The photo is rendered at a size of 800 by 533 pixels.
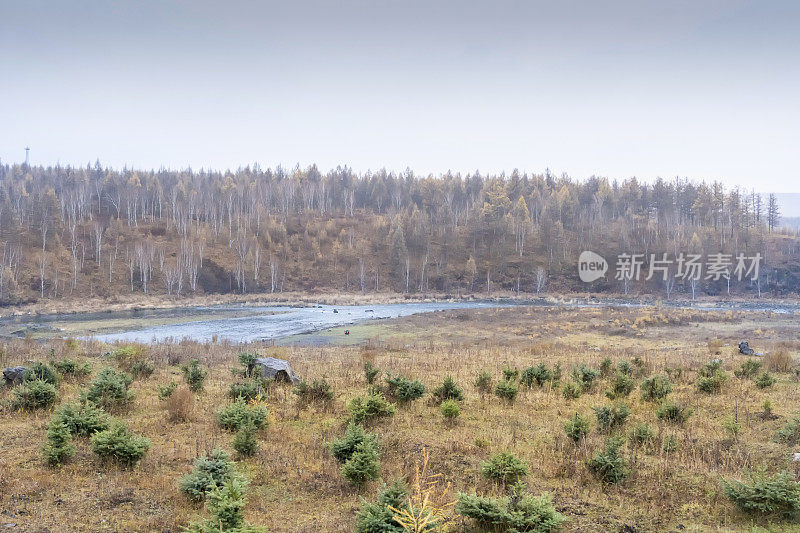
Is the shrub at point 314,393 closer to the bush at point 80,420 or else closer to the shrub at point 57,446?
the bush at point 80,420

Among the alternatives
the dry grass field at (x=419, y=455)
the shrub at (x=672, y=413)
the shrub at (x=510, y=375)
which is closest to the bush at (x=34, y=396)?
the dry grass field at (x=419, y=455)

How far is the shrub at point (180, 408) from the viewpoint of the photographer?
492 inches

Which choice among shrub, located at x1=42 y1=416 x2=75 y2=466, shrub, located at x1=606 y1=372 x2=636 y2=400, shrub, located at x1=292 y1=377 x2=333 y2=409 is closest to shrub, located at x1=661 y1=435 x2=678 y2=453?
shrub, located at x1=606 y1=372 x2=636 y2=400

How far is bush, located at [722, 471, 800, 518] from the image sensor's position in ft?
23.4

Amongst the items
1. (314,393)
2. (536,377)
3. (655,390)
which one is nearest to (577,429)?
(655,390)

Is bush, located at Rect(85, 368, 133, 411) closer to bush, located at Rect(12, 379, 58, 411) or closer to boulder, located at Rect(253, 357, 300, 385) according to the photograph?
bush, located at Rect(12, 379, 58, 411)

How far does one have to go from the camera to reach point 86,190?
113m

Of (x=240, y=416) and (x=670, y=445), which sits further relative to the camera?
(x=240, y=416)

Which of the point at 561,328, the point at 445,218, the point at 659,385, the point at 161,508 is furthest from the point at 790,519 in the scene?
the point at 445,218

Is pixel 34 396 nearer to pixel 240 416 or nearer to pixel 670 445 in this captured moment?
pixel 240 416

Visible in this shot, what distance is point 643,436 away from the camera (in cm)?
1077

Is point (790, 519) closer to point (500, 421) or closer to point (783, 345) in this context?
point (500, 421)

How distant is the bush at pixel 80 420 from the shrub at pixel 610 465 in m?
10.7

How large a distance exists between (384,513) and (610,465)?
491cm
